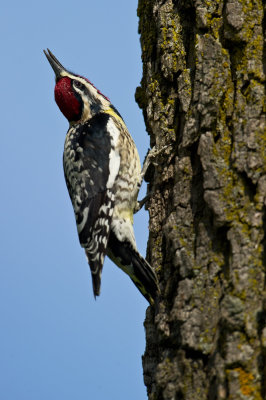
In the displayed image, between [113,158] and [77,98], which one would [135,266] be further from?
[77,98]

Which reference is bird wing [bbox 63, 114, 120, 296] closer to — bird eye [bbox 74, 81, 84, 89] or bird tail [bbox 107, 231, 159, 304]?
bird tail [bbox 107, 231, 159, 304]

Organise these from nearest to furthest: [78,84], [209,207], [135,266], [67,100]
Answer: [209,207] < [135,266] < [67,100] < [78,84]

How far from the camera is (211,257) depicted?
2.13 m

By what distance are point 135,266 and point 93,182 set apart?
658 millimetres

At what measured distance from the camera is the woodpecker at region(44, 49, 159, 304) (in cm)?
307

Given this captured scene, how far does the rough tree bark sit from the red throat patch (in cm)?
130

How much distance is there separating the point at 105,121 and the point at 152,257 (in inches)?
52.7

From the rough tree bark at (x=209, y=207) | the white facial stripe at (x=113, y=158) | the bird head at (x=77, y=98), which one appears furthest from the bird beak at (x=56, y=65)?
the rough tree bark at (x=209, y=207)

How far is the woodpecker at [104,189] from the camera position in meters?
3.07

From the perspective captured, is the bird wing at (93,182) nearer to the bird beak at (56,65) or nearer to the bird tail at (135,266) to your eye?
the bird tail at (135,266)

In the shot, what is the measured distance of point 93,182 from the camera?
3.34 meters

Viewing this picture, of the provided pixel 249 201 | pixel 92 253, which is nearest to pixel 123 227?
pixel 92 253

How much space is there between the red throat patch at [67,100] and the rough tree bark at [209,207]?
130 cm

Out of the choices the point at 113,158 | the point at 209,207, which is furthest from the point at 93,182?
the point at 209,207
